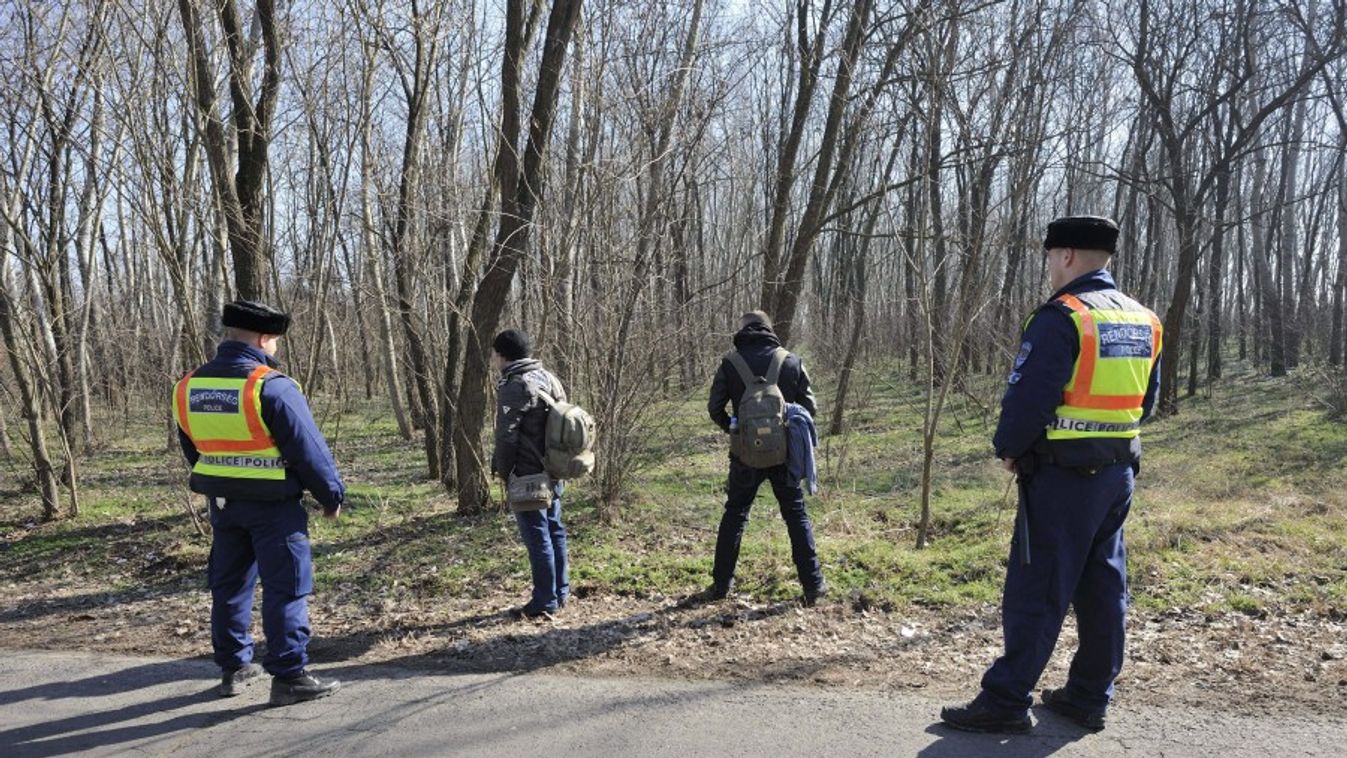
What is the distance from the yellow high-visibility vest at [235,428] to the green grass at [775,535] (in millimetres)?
2050

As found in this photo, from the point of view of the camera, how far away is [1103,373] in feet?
10.9

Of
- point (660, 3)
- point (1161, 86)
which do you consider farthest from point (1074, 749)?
point (1161, 86)

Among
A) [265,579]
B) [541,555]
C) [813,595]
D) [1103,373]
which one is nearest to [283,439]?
[265,579]

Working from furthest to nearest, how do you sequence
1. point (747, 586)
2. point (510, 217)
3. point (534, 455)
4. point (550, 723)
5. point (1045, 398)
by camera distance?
point (510, 217), point (747, 586), point (534, 455), point (550, 723), point (1045, 398)

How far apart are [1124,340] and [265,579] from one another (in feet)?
12.9

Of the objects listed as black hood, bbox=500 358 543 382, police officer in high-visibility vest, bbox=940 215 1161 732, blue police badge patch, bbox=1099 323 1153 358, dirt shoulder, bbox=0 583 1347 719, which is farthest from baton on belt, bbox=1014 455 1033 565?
black hood, bbox=500 358 543 382

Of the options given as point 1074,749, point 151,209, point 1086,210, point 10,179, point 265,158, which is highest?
point 1086,210

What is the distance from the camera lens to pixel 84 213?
418 inches

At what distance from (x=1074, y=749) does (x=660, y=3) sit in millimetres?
6856

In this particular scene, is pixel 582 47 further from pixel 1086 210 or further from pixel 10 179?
pixel 1086 210

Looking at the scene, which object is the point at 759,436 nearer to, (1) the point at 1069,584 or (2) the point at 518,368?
(2) the point at 518,368

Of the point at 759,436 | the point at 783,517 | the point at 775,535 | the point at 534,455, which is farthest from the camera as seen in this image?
the point at 775,535

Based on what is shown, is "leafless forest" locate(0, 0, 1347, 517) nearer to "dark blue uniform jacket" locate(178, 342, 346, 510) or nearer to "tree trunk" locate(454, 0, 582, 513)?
"tree trunk" locate(454, 0, 582, 513)

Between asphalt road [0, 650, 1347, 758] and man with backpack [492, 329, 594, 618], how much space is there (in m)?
0.89
